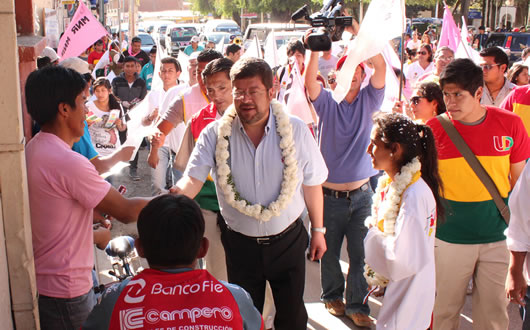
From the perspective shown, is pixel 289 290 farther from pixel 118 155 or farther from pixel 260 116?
pixel 118 155

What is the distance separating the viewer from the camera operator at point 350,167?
4.79 metres

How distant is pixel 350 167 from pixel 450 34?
5.03 m

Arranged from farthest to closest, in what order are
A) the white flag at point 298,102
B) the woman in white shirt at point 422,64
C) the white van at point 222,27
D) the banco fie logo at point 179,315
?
the white van at point 222,27
the woman in white shirt at point 422,64
the white flag at point 298,102
the banco fie logo at point 179,315

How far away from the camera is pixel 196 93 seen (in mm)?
5156

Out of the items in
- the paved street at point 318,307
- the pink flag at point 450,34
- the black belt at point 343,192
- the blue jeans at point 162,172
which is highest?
the pink flag at point 450,34

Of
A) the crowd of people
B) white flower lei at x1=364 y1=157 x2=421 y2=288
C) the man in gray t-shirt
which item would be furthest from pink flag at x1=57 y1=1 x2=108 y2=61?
white flower lei at x1=364 y1=157 x2=421 y2=288

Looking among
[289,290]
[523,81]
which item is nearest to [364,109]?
[289,290]

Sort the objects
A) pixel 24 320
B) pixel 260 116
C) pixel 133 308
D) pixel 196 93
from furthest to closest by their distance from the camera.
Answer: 1. pixel 196 93
2. pixel 260 116
3. pixel 24 320
4. pixel 133 308

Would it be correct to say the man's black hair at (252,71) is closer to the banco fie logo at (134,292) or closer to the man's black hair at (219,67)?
the man's black hair at (219,67)

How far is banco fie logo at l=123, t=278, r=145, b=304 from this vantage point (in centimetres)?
212

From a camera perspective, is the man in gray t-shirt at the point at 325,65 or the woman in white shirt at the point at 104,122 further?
the man in gray t-shirt at the point at 325,65

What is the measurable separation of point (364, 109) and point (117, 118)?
10.4 ft

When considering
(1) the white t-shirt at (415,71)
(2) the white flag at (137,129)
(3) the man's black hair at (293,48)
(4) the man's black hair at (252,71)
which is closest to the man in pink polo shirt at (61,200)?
(2) the white flag at (137,129)

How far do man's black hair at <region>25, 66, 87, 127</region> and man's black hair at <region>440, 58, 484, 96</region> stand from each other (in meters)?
2.44
